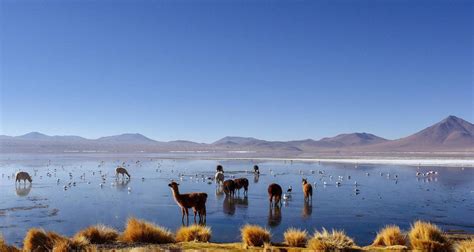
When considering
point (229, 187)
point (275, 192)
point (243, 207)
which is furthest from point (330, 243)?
point (229, 187)

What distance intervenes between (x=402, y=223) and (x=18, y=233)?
10951 millimetres

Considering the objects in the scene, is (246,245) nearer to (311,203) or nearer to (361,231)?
(361,231)

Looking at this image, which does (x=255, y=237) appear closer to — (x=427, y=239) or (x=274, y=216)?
(x=427, y=239)

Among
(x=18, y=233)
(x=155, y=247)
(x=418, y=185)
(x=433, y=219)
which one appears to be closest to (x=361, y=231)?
(x=433, y=219)

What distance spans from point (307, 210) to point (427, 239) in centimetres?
654

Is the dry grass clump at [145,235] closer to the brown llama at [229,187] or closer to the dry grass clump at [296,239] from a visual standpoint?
the dry grass clump at [296,239]

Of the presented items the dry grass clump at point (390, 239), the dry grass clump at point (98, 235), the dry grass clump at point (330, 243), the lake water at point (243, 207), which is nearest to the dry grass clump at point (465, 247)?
the dry grass clump at point (390, 239)

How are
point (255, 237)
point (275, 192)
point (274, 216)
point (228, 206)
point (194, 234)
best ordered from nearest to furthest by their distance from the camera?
point (255, 237) < point (194, 234) < point (274, 216) < point (275, 192) < point (228, 206)

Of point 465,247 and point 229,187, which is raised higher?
point 229,187

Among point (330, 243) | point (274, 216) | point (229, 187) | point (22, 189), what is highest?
point (229, 187)

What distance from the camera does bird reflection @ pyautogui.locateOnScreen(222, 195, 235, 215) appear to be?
1601 cm

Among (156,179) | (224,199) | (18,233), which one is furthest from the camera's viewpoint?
(156,179)

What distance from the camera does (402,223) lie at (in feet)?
45.3

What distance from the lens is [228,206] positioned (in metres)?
17.3
